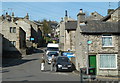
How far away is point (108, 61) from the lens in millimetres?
24062

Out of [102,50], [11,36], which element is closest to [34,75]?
[102,50]

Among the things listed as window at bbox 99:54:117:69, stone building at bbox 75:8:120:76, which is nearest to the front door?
stone building at bbox 75:8:120:76

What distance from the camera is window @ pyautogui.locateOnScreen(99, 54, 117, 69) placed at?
24.1 meters

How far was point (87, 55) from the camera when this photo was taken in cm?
2227

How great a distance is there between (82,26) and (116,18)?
23.6ft

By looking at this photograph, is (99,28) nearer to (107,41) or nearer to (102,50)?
(107,41)

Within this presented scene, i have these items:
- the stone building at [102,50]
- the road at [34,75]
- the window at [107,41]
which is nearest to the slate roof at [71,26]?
the road at [34,75]

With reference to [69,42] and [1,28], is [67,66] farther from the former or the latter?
[1,28]

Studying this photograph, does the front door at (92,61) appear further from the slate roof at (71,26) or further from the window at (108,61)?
the slate roof at (71,26)

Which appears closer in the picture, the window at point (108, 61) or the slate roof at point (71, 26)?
the window at point (108, 61)

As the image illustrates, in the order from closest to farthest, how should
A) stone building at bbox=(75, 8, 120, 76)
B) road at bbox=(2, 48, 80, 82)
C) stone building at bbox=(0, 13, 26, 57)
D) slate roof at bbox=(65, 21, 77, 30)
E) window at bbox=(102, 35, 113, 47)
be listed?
road at bbox=(2, 48, 80, 82), stone building at bbox=(75, 8, 120, 76), window at bbox=(102, 35, 113, 47), slate roof at bbox=(65, 21, 77, 30), stone building at bbox=(0, 13, 26, 57)

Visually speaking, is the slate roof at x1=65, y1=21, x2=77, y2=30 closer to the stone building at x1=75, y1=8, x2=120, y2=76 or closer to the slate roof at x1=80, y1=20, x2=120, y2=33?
the slate roof at x1=80, y1=20, x2=120, y2=33

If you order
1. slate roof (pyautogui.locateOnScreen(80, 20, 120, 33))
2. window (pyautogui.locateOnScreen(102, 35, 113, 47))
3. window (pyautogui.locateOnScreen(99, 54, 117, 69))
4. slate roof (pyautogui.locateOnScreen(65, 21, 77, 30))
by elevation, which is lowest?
window (pyautogui.locateOnScreen(99, 54, 117, 69))

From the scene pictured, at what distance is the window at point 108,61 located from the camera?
79.0 feet
